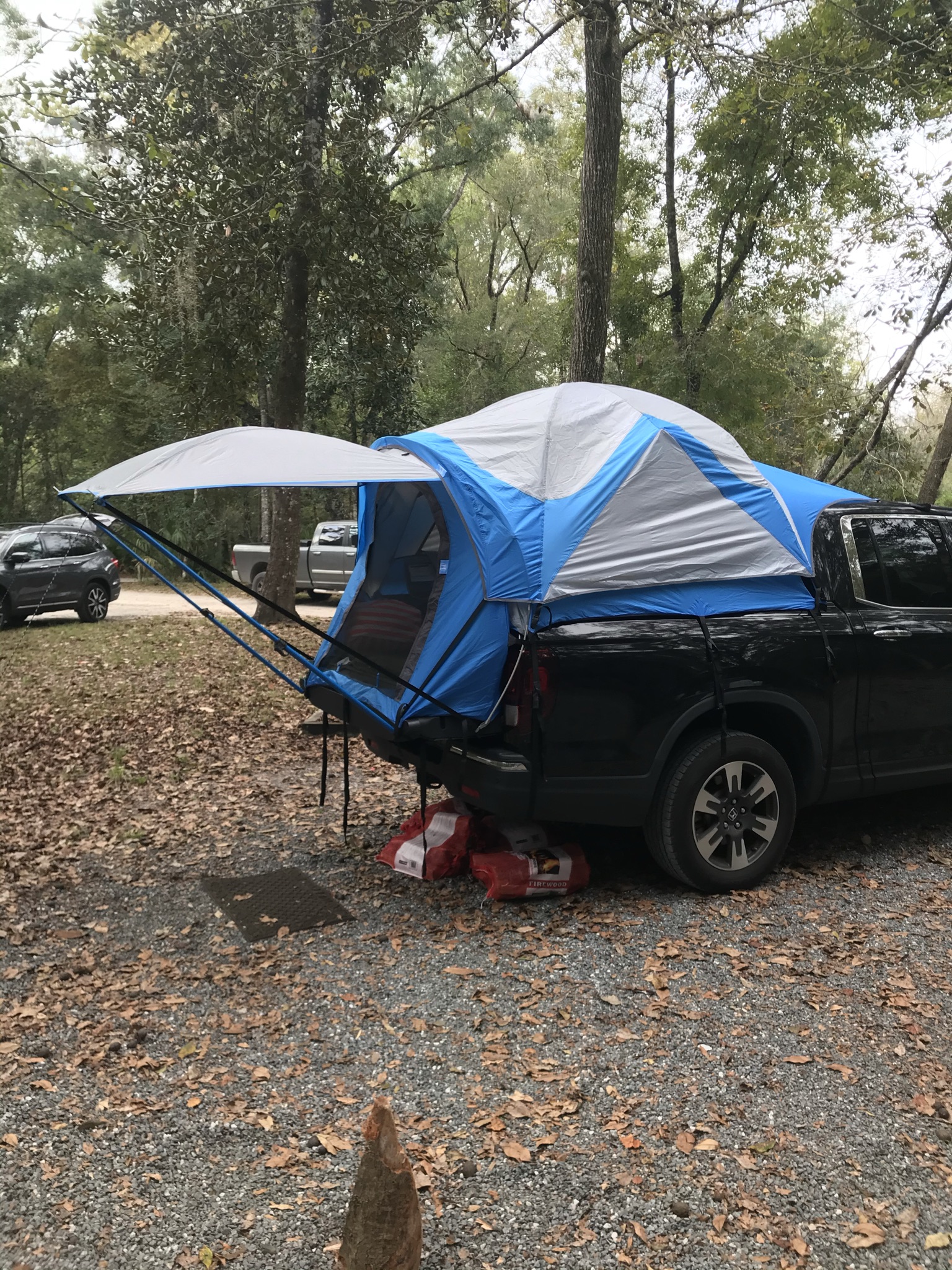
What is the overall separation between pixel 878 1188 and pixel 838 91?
15829 millimetres

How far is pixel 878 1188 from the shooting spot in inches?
112

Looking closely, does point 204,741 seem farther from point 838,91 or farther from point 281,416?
point 838,91

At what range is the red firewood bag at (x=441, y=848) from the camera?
5.07 m

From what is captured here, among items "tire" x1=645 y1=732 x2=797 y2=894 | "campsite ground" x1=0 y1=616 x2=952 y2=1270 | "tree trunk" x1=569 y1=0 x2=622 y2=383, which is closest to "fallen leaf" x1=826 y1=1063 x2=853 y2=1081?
"campsite ground" x1=0 y1=616 x2=952 y2=1270

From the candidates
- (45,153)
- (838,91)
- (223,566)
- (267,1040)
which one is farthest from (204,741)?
(45,153)

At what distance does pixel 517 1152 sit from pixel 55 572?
1479 cm

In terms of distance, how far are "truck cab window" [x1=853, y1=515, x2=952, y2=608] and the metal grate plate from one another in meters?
3.24

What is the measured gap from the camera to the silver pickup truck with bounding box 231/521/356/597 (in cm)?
1973

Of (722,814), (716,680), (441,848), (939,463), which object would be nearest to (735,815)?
(722,814)

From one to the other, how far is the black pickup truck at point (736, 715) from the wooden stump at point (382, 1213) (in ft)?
6.45

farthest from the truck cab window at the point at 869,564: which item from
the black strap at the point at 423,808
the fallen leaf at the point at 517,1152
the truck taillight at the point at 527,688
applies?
the fallen leaf at the point at 517,1152

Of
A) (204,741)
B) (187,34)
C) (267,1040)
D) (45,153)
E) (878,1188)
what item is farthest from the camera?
(45,153)

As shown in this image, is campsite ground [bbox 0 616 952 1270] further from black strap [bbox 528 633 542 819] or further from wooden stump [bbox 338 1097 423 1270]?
black strap [bbox 528 633 542 819]

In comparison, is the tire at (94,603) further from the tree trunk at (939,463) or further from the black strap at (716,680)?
the black strap at (716,680)
